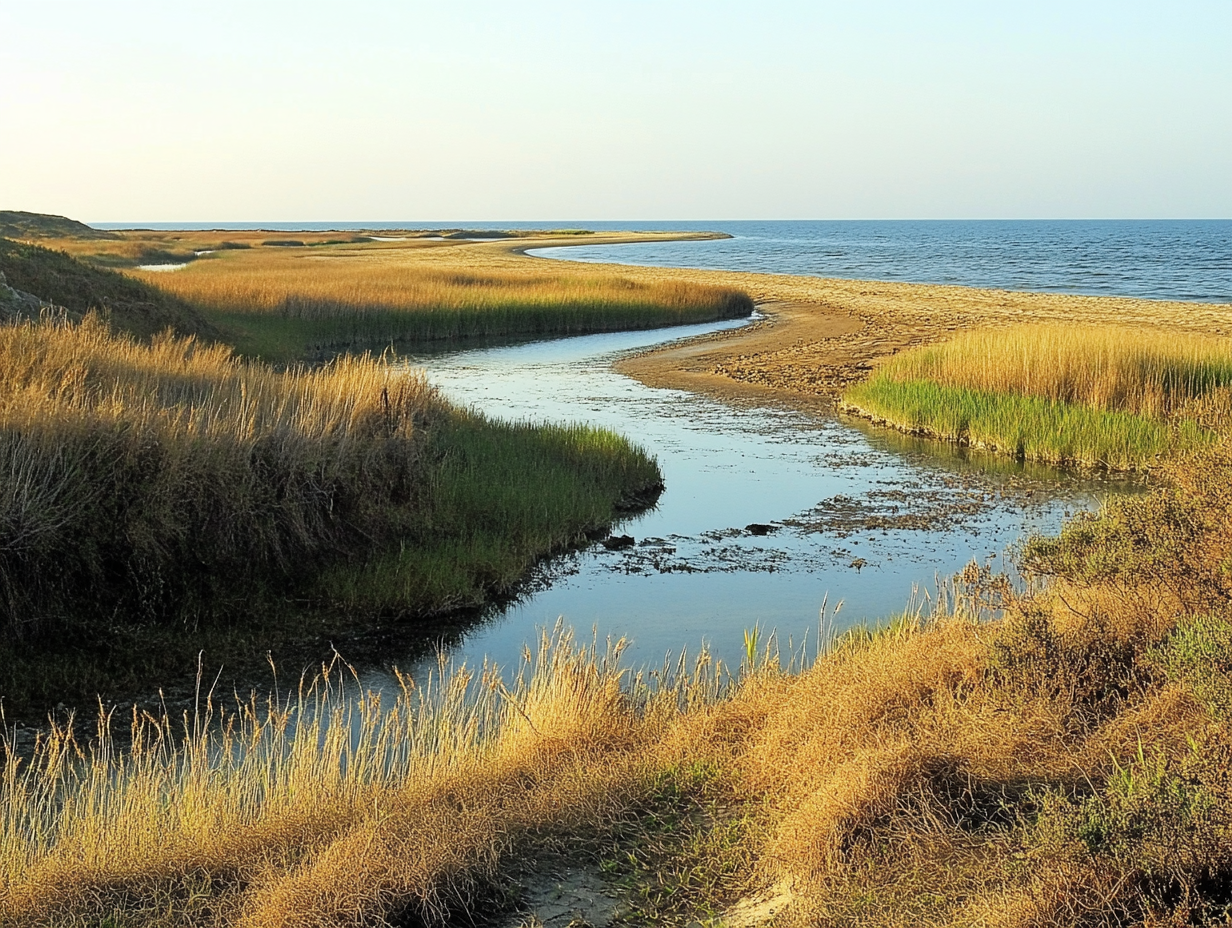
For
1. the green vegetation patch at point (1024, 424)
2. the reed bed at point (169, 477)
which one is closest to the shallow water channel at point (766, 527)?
the green vegetation patch at point (1024, 424)

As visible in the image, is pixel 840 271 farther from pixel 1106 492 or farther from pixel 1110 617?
pixel 1110 617

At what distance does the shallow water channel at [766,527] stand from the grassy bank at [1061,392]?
0.77 meters

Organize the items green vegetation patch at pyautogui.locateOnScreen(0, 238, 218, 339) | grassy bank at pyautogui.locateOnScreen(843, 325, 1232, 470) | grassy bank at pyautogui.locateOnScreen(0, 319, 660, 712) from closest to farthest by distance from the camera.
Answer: grassy bank at pyautogui.locateOnScreen(0, 319, 660, 712) → grassy bank at pyautogui.locateOnScreen(843, 325, 1232, 470) → green vegetation patch at pyautogui.locateOnScreen(0, 238, 218, 339)

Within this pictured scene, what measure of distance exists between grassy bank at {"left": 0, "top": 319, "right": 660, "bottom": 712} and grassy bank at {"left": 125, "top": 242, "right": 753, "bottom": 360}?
1301cm

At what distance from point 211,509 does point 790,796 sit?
634 cm

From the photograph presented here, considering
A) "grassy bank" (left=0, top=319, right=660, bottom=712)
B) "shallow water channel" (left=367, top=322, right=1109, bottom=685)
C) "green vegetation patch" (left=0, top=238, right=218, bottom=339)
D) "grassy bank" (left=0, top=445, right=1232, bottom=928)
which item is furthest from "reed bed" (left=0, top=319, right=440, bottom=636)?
"green vegetation patch" (left=0, top=238, right=218, bottom=339)

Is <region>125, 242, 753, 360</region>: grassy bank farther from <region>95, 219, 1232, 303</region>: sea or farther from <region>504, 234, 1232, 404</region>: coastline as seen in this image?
<region>95, 219, 1232, 303</region>: sea

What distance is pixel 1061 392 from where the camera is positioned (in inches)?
766

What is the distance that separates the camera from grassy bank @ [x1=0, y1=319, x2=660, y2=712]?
28.1 ft

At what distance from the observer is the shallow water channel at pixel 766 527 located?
32.7ft

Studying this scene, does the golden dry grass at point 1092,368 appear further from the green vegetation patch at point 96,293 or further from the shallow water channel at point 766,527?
the green vegetation patch at point 96,293

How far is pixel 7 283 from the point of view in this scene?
19953 mm

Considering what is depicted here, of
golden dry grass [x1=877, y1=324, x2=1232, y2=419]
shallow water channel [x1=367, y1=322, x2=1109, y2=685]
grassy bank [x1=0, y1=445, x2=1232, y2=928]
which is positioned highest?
golden dry grass [x1=877, y1=324, x2=1232, y2=419]

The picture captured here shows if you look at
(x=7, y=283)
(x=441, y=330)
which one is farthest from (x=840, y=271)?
(x=7, y=283)
